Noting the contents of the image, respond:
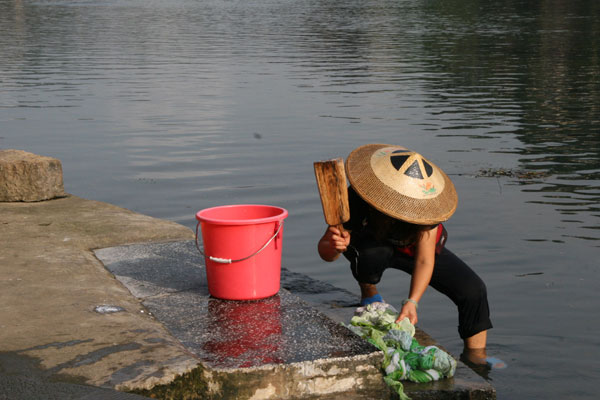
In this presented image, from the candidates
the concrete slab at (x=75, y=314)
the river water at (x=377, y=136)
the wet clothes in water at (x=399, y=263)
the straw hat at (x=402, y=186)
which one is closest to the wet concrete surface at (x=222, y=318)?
the concrete slab at (x=75, y=314)

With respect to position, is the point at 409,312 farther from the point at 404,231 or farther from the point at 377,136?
the point at 377,136

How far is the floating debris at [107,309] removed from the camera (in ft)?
13.1

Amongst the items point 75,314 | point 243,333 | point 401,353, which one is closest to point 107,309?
point 75,314

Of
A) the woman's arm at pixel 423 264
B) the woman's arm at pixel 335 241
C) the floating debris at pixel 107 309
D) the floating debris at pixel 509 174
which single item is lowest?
the floating debris at pixel 509 174

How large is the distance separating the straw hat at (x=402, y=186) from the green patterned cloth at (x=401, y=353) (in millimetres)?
533

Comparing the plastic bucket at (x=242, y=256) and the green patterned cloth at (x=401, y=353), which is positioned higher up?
the plastic bucket at (x=242, y=256)

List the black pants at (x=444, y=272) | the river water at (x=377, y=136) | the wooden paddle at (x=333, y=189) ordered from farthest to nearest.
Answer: the river water at (x=377, y=136)
the black pants at (x=444, y=272)
the wooden paddle at (x=333, y=189)

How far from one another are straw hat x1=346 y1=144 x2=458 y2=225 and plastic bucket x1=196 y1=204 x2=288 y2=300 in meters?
0.50

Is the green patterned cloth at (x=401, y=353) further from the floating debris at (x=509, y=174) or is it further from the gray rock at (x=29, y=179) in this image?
the floating debris at (x=509, y=174)

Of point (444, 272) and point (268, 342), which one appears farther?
point (444, 272)

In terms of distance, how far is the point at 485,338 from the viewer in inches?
192

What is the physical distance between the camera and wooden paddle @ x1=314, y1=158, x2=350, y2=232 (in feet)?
12.8

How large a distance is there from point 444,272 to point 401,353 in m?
0.79

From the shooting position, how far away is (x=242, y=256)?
4.27 m
